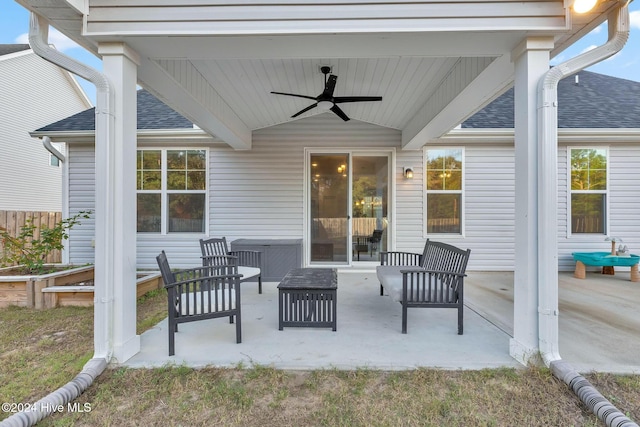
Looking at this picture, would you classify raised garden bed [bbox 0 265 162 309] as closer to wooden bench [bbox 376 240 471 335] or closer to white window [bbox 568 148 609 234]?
wooden bench [bbox 376 240 471 335]

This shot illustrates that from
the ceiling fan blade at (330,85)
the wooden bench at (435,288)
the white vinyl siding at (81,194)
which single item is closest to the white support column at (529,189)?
the wooden bench at (435,288)

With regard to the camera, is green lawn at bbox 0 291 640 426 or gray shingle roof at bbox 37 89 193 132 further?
gray shingle roof at bbox 37 89 193 132

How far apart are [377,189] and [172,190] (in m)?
4.11

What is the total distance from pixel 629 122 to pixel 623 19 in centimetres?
484

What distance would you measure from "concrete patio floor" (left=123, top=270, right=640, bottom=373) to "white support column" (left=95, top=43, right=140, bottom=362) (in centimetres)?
33

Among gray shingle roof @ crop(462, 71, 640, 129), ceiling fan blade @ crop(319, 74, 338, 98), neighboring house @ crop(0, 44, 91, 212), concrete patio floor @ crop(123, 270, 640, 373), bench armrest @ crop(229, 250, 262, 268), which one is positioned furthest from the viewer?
neighboring house @ crop(0, 44, 91, 212)

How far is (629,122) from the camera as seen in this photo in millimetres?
5590

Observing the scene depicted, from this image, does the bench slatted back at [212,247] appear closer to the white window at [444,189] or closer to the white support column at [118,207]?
the white support column at [118,207]

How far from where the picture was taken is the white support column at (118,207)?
2373mm

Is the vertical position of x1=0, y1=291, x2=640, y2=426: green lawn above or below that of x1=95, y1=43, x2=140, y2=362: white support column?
below

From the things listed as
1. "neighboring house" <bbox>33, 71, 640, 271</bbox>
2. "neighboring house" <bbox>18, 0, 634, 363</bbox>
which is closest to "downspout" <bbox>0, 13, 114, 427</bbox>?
"neighboring house" <bbox>18, 0, 634, 363</bbox>

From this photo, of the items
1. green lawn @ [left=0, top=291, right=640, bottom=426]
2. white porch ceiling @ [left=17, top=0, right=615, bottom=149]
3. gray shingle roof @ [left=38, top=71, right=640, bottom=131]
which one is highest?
gray shingle roof @ [left=38, top=71, right=640, bottom=131]

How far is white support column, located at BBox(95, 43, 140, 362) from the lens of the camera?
93.4 inches

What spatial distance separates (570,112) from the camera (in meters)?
6.09
